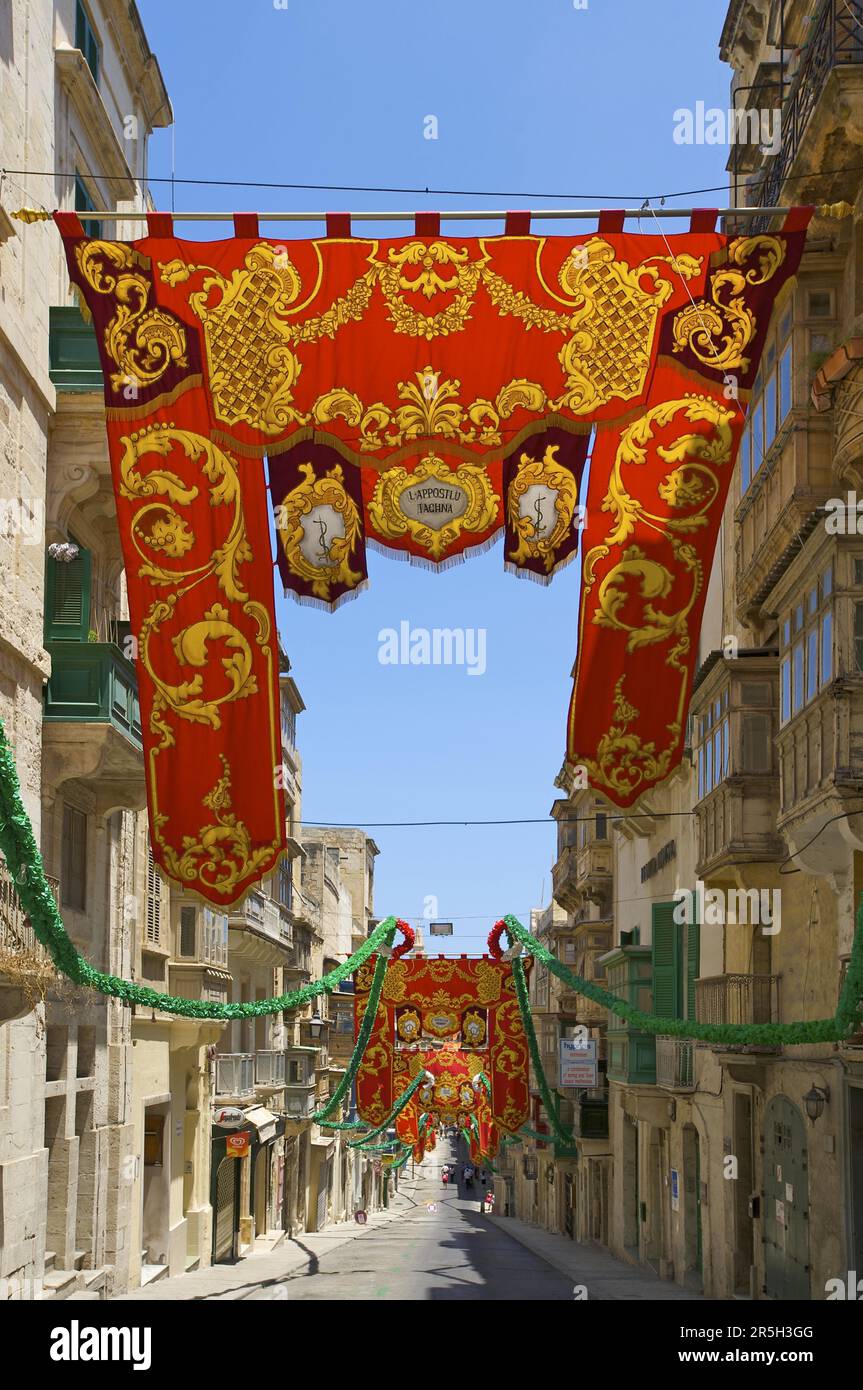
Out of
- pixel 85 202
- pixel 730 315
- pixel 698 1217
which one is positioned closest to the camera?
pixel 730 315

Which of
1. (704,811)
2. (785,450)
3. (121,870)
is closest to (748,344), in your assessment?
(785,450)

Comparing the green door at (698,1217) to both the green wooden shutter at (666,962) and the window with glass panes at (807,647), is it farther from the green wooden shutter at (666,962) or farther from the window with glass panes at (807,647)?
the window with glass panes at (807,647)

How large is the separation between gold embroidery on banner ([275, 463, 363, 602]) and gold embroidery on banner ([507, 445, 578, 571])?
49.4 inches

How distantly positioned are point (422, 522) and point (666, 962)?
2098cm

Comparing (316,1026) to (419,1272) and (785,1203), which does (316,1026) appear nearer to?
(419,1272)

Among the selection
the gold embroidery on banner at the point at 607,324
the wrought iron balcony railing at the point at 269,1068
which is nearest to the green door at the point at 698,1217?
the wrought iron balcony railing at the point at 269,1068

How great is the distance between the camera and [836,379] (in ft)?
57.7

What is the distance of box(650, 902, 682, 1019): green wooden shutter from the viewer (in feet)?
101

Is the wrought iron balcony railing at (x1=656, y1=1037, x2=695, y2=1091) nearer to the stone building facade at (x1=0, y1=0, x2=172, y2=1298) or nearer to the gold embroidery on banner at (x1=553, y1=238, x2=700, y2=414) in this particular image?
the stone building facade at (x1=0, y1=0, x2=172, y2=1298)

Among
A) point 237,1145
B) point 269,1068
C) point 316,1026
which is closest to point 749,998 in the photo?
point 237,1145

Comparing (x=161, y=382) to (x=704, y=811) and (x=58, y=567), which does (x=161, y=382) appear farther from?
(x=704, y=811)

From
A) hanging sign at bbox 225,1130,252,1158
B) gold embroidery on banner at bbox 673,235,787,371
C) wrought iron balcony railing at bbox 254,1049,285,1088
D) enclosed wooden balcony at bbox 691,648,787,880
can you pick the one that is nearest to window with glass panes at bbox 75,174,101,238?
enclosed wooden balcony at bbox 691,648,787,880

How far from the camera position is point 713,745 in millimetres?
22781

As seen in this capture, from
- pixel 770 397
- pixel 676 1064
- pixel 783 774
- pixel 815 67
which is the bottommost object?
pixel 676 1064
